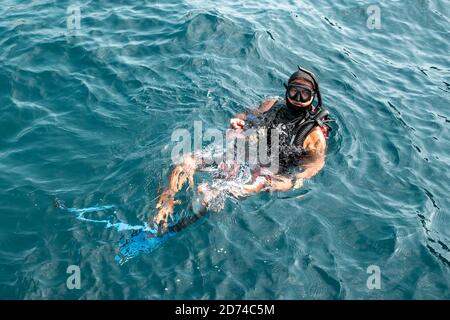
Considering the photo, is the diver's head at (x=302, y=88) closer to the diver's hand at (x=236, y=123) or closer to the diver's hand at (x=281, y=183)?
the diver's hand at (x=236, y=123)

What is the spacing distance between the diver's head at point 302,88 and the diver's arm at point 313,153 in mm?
555

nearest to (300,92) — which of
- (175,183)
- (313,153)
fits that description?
(313,153)

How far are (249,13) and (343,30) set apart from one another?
9.52 ft

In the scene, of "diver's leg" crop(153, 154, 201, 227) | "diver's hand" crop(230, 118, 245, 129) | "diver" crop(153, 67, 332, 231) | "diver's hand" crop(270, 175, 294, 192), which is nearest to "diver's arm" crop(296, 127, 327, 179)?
"diver" crop(153, 67, 332, 231)

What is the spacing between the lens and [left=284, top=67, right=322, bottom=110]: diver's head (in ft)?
25.7

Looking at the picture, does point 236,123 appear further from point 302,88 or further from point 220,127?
point 302,88

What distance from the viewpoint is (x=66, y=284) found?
5.95m

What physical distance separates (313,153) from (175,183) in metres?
2.53

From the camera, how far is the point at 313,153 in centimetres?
802

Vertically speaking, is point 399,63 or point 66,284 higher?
point 399,63

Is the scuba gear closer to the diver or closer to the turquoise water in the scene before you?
the diver

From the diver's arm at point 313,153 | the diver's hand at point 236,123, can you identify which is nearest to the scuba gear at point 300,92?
the diver's arm at point 313,153
